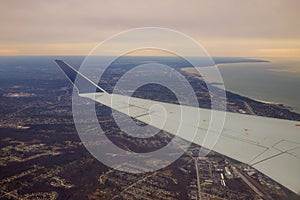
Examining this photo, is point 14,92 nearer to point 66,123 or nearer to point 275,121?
point 66,123

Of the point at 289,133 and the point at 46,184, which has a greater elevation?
the point at 289,133

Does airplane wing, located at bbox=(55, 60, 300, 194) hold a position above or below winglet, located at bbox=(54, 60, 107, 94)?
below

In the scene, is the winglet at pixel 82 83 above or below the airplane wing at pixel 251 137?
A: above

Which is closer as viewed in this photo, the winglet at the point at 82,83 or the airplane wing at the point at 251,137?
the airplane wing at the point at 251,137

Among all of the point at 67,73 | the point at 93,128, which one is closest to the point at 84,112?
the point at 93,128

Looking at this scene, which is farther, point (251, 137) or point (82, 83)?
point (82, 83)

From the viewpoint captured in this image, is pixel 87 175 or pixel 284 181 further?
pixel 87 175

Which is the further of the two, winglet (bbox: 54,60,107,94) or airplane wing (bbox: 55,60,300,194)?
winglet (bbox: 54,60,107,94)

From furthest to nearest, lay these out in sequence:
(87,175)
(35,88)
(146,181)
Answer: (35,88) < (87,175) < (146,181)
